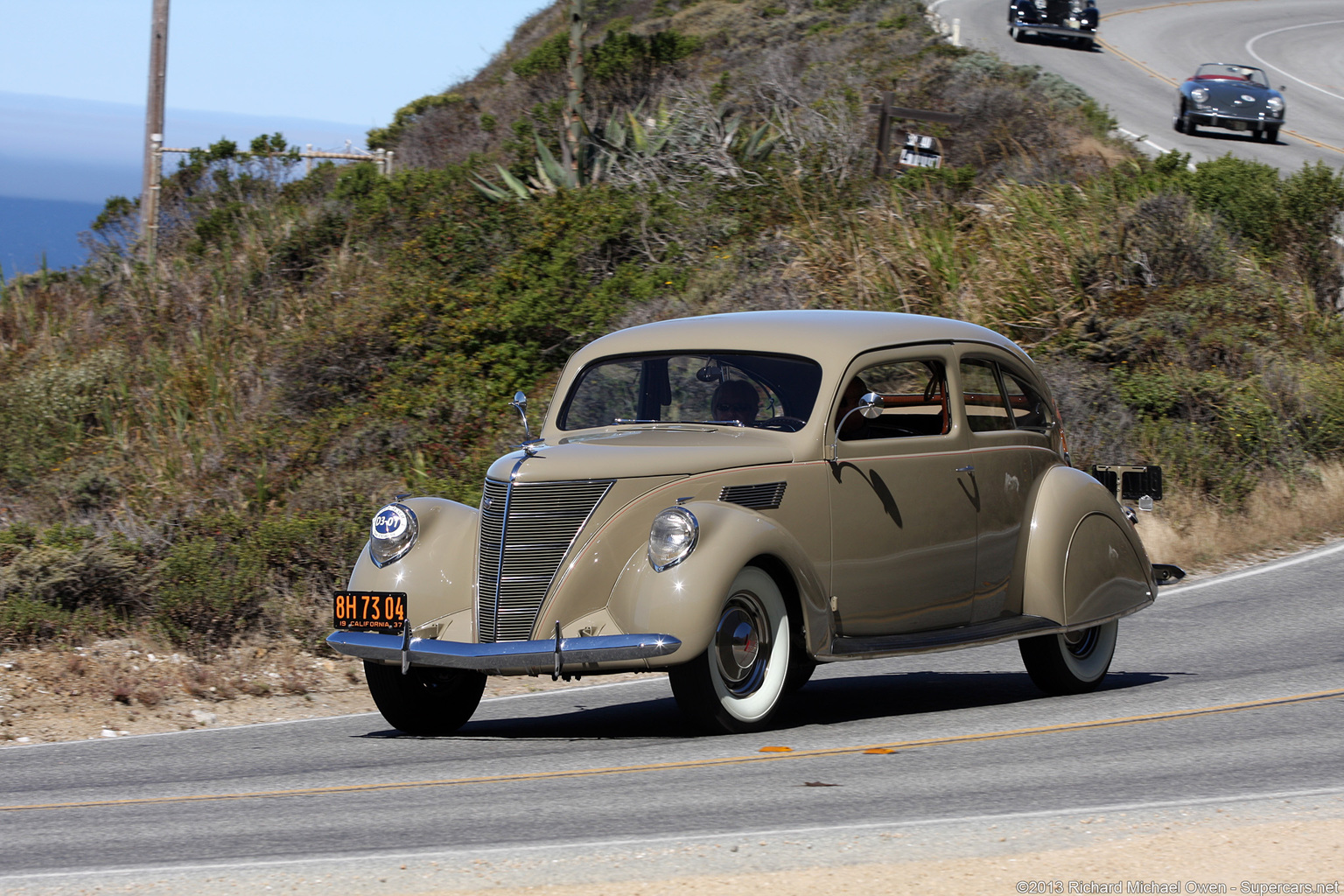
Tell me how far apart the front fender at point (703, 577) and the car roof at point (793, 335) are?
4.06 ft

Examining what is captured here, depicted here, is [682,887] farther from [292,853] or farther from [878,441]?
[878,441]

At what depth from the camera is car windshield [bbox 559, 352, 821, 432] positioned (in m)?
7.79

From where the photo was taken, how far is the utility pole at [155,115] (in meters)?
23.8

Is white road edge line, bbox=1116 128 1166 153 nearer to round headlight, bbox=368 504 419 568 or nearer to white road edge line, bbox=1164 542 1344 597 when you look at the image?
white road edge line, bbox=1164 542 1344 597

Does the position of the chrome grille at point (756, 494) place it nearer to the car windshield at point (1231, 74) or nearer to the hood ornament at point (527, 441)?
the hood ornament at point (527, 441)

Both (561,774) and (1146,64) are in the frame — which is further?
(1146,64)

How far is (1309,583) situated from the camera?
13.1 meters

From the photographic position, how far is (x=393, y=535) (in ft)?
24.9

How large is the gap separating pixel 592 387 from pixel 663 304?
9574 mm

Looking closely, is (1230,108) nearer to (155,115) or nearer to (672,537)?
(155,115)

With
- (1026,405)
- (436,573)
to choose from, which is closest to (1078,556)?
(1026,405)

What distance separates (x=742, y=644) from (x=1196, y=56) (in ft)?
165

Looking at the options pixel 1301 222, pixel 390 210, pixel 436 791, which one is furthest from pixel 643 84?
pixel 436 791

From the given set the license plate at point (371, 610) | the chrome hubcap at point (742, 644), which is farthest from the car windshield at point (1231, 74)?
the license plate at point (371, 610)
